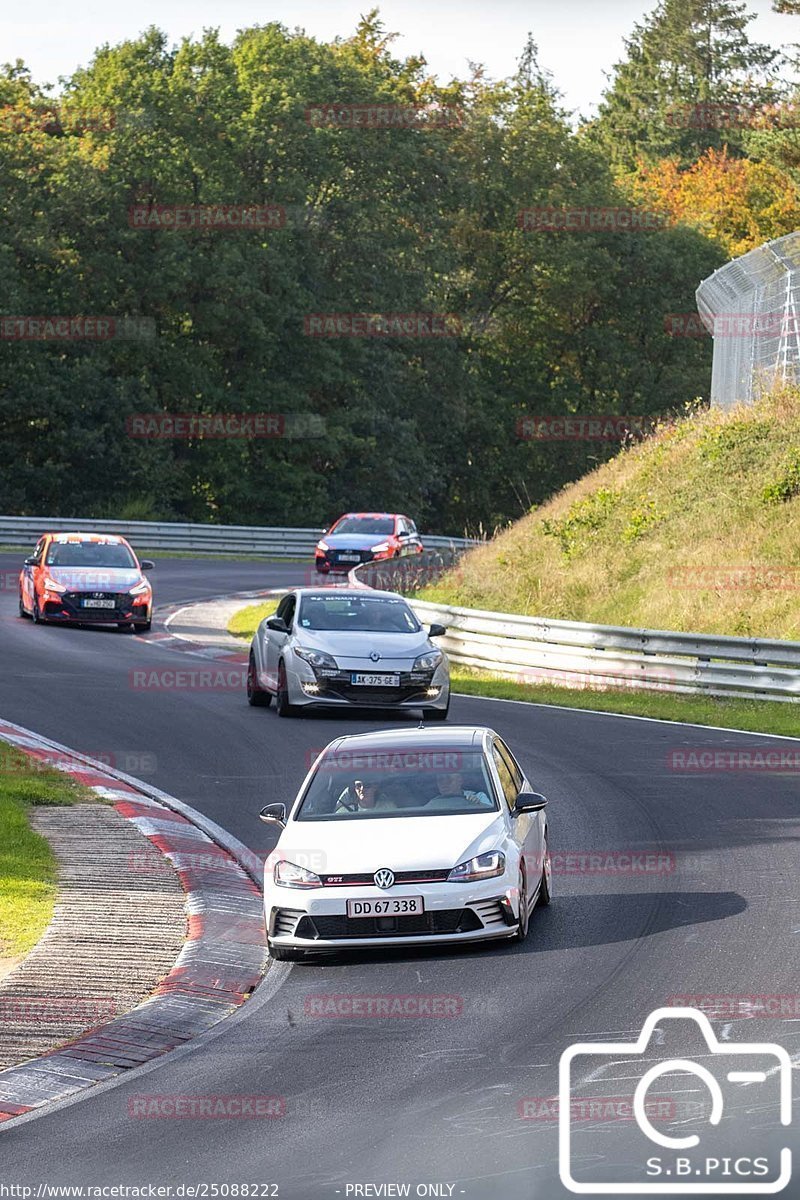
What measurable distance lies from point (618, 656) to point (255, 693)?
5730 mm

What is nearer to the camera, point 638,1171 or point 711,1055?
point 638,1171

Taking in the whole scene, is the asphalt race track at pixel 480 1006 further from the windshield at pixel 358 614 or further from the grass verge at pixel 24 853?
the windshield at pixel 358 614

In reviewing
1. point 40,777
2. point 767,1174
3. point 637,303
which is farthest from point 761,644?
point 637,303

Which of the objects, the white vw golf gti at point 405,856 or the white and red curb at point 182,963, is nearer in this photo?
the white and red curb at point 182,963

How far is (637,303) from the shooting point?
247 feet

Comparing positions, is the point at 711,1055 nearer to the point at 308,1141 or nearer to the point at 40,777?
the point at 308,1141

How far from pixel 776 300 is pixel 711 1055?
2813cm

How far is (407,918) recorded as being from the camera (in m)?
10.4

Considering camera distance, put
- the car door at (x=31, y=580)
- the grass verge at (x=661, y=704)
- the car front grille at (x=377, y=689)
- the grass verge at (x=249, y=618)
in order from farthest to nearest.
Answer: the grass verge at (x=249, y=618) → the car door at (x=31, y=580) → the grass verge at (x=661, y=704) → the car front grille at (x=377, y=689)

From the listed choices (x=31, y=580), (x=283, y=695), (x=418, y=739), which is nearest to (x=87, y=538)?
(x=31, y=580)

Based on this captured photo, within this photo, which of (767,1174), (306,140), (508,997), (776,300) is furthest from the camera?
(306,140)

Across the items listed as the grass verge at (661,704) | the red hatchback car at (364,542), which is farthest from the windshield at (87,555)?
the red hatchback car at (364,542)

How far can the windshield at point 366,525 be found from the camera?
46188 millimetres

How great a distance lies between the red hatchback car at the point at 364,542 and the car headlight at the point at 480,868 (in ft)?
105
